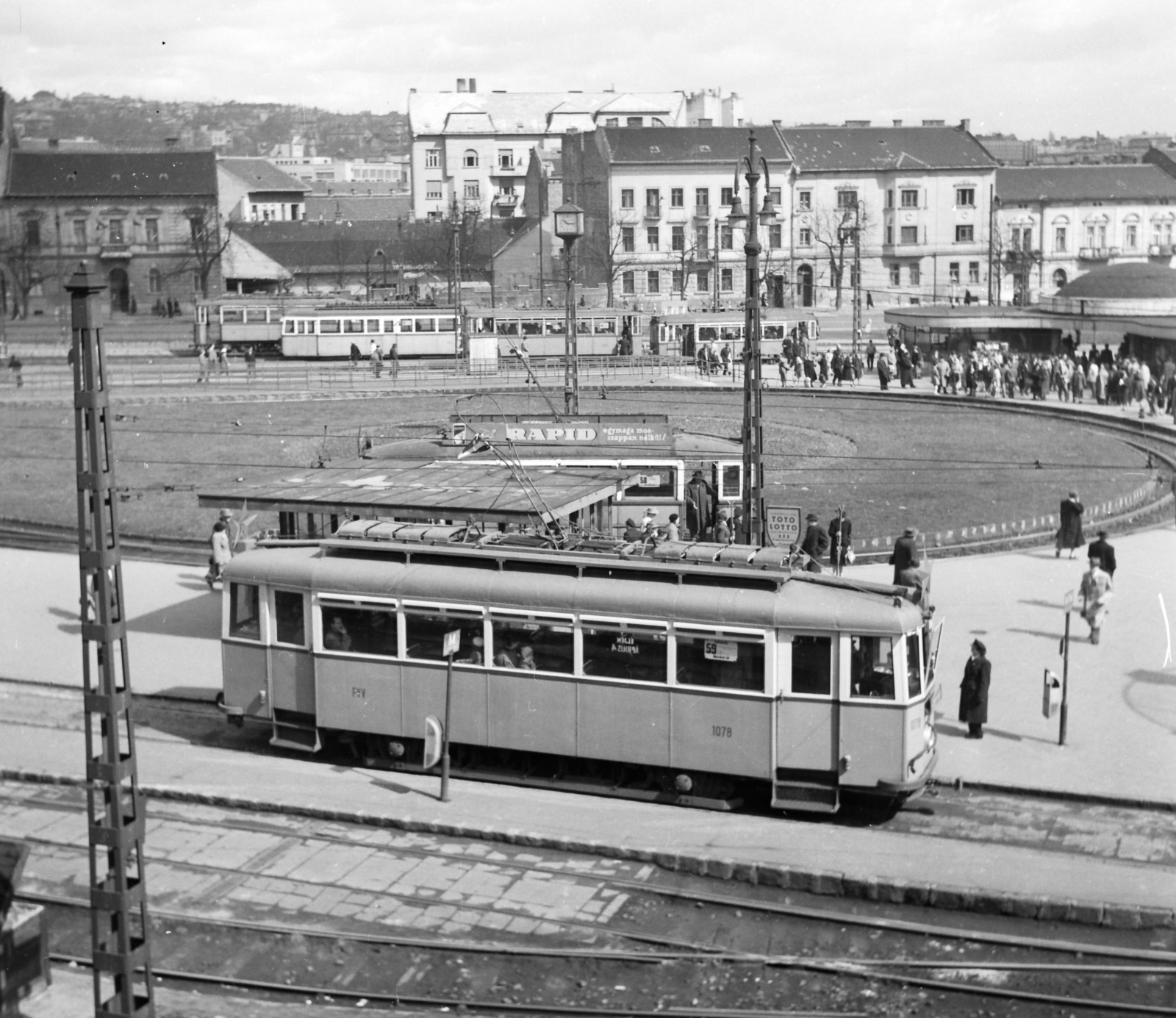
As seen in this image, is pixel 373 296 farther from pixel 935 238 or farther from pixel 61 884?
pixel 61 884

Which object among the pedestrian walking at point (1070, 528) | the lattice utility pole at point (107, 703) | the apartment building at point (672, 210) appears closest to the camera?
the lattice utility pole at point (107, 703)

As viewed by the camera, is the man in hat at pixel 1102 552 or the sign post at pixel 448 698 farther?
the man in hat at pixel 1102 552

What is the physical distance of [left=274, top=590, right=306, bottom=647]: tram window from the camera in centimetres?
1706

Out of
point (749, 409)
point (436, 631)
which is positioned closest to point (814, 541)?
point (749, 409)

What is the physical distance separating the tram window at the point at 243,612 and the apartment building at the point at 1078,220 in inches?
3331

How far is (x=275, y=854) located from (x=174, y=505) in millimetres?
20969

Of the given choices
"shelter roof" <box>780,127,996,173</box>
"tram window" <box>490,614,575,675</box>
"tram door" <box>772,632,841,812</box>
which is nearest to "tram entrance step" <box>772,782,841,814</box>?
"tram door" <box>772,632,841,812</box>

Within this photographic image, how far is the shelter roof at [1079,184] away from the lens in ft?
317

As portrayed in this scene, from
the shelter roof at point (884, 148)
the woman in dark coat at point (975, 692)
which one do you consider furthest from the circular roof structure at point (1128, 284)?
the woman in dark coat at point (975, 692)

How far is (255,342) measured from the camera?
7188 cm

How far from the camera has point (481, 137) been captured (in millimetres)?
126438

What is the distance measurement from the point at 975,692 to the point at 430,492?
281 inches

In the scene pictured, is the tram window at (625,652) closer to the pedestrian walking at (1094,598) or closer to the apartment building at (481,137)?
the pedestrian walking at (1094,598)

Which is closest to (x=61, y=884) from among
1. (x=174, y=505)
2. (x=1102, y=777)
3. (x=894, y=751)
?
(x=894, y=751)
